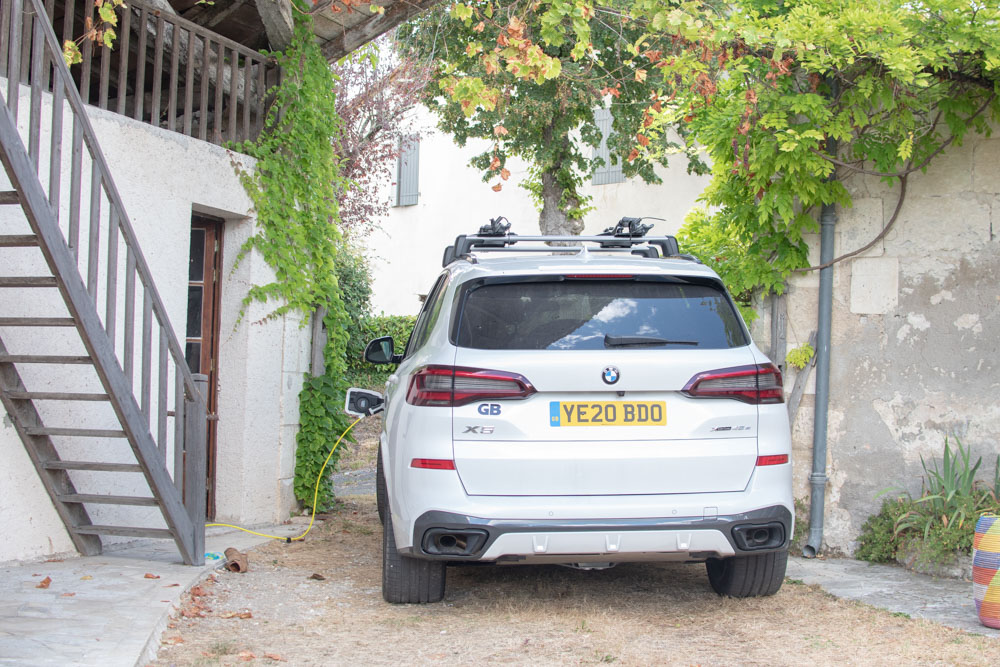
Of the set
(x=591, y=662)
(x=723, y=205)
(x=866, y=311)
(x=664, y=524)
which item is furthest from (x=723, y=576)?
(x=723, y=205)

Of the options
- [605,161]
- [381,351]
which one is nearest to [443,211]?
[605,161]

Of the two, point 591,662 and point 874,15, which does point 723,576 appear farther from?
point 874,15

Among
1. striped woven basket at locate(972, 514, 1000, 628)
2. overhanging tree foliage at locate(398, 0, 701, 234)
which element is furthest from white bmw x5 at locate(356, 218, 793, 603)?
overhanging tree foliage at locate(398, 0, 701, 234)

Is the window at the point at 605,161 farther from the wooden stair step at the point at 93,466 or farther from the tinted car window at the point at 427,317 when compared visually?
the wooden stair step at the point at 93,466

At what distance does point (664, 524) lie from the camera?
4.30 metres

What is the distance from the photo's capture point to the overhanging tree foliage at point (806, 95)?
5.58 meters

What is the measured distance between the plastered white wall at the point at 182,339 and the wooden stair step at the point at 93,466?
0.15 meters

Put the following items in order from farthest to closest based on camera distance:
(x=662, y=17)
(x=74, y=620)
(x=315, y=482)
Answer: (x=315, y=482) < (x=662, y=17) < (x=74, y=620)

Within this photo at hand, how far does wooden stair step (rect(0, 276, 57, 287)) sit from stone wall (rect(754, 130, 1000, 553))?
461 centimetres

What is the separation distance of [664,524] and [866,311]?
9.80ft

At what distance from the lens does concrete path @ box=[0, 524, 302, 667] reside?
12.4 feet

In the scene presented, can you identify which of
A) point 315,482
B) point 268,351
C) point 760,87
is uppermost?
point 760,87

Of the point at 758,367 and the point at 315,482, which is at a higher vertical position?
the point at 758,367

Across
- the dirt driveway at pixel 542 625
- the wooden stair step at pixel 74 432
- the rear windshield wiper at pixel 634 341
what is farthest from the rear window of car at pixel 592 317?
the wooden stair step at pixel 74 432
